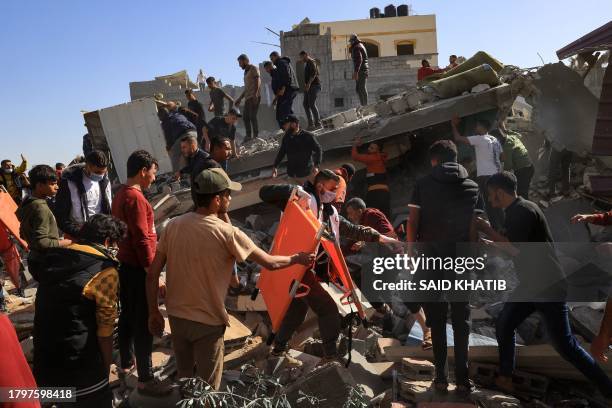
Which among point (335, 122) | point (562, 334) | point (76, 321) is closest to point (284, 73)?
point (335, 122)

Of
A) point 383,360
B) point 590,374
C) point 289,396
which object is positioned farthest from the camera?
point 383,360

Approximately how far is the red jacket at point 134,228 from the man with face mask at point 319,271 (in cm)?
93

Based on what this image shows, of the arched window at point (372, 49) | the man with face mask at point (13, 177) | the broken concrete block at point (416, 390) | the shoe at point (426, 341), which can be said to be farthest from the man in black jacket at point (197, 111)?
the arched window at point (372, 49)

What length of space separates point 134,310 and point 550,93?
8170mm

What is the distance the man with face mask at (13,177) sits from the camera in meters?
9.08

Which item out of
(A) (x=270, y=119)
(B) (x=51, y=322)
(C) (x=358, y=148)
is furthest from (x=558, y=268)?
(A) (x=270, y=119)

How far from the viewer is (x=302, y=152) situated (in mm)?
7133

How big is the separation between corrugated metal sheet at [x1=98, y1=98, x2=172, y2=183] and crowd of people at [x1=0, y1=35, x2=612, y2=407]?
584cm

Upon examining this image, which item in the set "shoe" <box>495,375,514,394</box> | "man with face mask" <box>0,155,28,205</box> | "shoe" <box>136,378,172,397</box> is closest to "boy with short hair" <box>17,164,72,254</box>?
"shoe" <box>136,378,172,397</box>

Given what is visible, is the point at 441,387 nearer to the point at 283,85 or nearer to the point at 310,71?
the point at 283,85

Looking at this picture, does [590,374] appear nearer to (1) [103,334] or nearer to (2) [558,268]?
(2) [558,268]

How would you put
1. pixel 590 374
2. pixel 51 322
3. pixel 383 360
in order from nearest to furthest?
pixel 51 322 → pixel 590 374 → pixel 383 360

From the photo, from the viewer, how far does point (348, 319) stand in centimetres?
416

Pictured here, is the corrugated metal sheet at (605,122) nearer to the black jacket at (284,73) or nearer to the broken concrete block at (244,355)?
the black jacket at (284,73)
